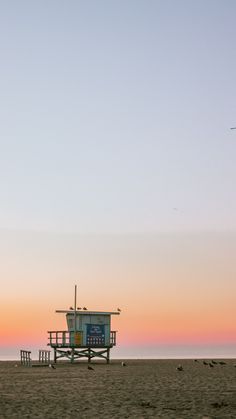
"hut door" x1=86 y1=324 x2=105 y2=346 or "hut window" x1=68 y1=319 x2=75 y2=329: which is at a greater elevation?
"hut window" x1=68 y1=319 x2=75 y2=329

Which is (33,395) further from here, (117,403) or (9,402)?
(117,403)

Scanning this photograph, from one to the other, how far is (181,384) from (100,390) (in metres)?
4.72

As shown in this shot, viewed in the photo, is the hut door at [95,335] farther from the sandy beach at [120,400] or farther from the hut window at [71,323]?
the sandy beach at [120,400]

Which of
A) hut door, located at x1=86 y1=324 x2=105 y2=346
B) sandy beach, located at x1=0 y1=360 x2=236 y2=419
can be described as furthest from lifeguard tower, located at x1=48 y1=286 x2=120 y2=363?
sandy beach, located at x1=0 y1=360 x2=236 y2=419

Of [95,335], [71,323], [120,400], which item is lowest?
[120,400]

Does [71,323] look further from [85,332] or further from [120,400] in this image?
[120,400]

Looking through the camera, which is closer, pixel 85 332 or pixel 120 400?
pixel 120 400

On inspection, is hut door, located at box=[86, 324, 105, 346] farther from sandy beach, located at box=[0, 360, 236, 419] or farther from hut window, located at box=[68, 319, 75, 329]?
sandy beach, located at box=[0, 360, 236, 419]

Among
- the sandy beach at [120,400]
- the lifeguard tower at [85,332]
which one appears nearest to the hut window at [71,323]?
the lifeguard tower at [85,332]

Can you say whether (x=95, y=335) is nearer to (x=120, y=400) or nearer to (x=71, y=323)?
(x=71, y=323)

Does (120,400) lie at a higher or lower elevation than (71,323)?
lower

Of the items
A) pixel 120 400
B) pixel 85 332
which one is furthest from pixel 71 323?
pixel 120 400

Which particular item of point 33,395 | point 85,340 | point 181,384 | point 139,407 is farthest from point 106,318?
point 139,407

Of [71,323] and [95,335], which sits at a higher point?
[71,323]
